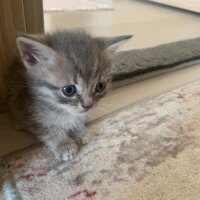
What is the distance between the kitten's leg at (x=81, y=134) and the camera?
3.49ft

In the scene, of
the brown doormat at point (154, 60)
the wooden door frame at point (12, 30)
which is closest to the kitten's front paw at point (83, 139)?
the wooden door frame at point (12, 30)

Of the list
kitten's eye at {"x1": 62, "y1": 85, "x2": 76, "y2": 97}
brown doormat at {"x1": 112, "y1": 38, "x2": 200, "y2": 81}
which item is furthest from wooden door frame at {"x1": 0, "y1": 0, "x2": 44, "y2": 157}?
brown doormat at {"x1": 112, "y1": 38, "x2": 200, "y2": 81}

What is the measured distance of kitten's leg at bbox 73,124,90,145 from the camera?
1.06 m

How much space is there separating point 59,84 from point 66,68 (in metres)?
0.05

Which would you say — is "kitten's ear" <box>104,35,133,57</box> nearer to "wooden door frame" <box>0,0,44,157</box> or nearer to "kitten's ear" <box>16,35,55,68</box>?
"kitten's ear" <box>16,35,55,68</box>

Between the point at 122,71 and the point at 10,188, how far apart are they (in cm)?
79

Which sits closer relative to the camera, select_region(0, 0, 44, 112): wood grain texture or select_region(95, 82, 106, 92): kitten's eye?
select_region(95, 82, 106, 92): kitten's eye

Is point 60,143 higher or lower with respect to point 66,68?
lower

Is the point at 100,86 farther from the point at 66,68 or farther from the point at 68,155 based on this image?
the point at 68,155

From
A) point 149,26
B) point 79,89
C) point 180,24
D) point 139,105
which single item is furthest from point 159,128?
point 180,24

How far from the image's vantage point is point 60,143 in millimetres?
1017

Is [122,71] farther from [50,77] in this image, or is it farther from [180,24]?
[180,24]

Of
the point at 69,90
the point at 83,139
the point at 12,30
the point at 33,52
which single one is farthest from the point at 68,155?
the point at 12,30

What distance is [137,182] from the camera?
901mm
